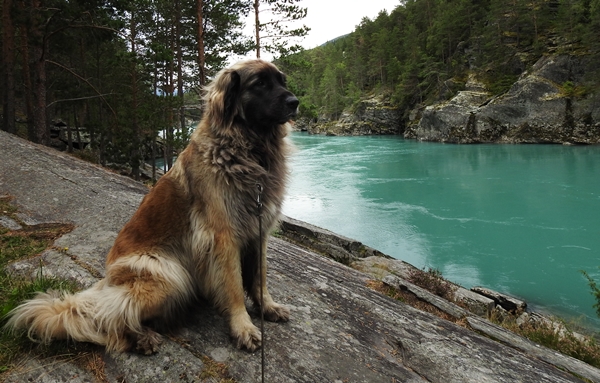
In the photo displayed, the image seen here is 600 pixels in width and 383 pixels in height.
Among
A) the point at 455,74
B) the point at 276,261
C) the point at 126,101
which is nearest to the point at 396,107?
the point at 455,74

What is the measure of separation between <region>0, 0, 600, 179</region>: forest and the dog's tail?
75.7 inches

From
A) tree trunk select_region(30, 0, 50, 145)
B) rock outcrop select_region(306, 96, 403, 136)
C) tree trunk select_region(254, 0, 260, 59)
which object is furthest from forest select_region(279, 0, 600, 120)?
tree trunk select_region(30, 0, 50, 145)

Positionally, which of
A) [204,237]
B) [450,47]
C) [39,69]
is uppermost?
[450,47]

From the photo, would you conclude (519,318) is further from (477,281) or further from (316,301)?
(316,301)

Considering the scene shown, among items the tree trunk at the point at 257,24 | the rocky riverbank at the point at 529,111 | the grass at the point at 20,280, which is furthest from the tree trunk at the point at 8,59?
the rocky riverbank at the point at 529,111

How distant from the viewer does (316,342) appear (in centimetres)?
281

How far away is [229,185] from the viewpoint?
260 centimetres

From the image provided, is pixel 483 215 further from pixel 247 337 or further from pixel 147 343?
pixel 147 343

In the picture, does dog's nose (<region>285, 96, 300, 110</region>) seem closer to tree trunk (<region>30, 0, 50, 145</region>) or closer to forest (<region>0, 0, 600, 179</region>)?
forest (<region>0, 0, 600, 179</region>)

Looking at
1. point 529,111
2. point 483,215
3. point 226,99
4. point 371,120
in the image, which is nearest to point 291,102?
point 226,99

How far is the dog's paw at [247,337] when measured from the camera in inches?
98.2

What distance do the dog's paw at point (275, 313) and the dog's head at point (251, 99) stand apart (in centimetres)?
145

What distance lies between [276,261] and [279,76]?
2419 mm

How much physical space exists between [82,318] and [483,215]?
50.9 ft
